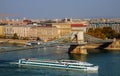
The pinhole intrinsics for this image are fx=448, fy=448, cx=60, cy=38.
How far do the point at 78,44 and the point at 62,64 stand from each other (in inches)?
291

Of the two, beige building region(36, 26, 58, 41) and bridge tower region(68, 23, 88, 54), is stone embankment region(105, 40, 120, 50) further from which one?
beige building region(36, 26, 58, 41)

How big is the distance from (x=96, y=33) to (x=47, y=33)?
6.11 metres

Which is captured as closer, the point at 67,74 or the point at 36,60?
the point at 67,74

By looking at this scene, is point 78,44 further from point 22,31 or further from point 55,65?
point 22,31

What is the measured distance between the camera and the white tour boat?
18.3 meters

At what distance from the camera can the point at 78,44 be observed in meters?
26.2

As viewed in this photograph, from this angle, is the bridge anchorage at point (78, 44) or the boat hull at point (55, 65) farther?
the bridge anchorage at point (78, 44)

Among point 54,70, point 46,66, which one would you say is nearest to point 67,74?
point 54,70

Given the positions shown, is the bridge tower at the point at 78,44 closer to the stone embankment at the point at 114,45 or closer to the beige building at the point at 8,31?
the stone embankment at the point at 114,45

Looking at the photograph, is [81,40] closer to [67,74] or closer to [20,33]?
[67,74]

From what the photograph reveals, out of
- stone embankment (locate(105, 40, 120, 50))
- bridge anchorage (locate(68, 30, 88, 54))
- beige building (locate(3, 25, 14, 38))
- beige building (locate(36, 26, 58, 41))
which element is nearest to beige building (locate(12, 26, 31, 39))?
beige building (locate(3, 25, 14, 38))

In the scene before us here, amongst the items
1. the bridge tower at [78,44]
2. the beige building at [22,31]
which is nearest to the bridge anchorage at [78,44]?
the bridge tower at [78,44]

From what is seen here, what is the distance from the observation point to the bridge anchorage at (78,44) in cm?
2611

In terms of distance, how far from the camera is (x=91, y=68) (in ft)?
59.2
